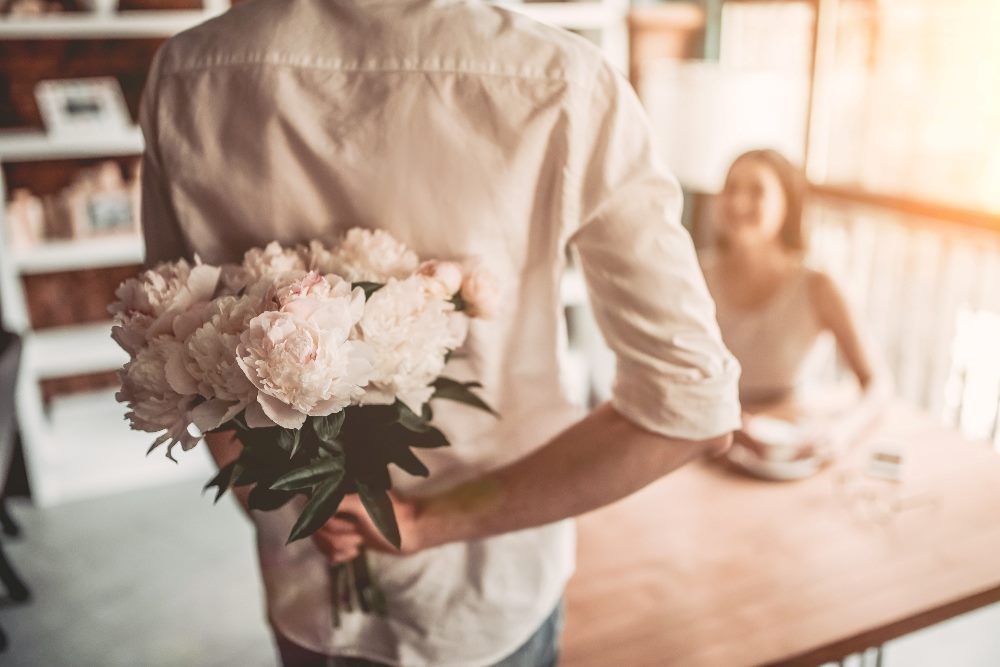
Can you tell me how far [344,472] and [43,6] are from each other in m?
3.14

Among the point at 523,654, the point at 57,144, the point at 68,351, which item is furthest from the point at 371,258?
the point at 68,351

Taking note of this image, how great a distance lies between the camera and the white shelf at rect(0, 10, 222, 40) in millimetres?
2775

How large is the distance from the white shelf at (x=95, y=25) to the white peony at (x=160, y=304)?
243 centimetres

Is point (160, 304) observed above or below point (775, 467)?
above

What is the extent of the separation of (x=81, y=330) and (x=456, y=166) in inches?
123

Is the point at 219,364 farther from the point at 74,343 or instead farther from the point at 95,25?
the point at 74,343

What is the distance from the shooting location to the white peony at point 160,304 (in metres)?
0.65

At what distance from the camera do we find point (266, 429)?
0.69m

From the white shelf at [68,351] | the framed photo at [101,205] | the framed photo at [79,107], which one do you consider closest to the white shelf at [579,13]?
the framed photo at [79,107]

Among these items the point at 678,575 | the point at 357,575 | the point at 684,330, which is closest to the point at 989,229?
the point at 678,575

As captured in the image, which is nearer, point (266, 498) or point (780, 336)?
point (266, 498)

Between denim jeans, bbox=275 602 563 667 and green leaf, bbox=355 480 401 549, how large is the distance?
30 centimetres

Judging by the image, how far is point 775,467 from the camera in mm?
1482

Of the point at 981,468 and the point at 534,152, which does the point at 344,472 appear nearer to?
the point at 534,152
